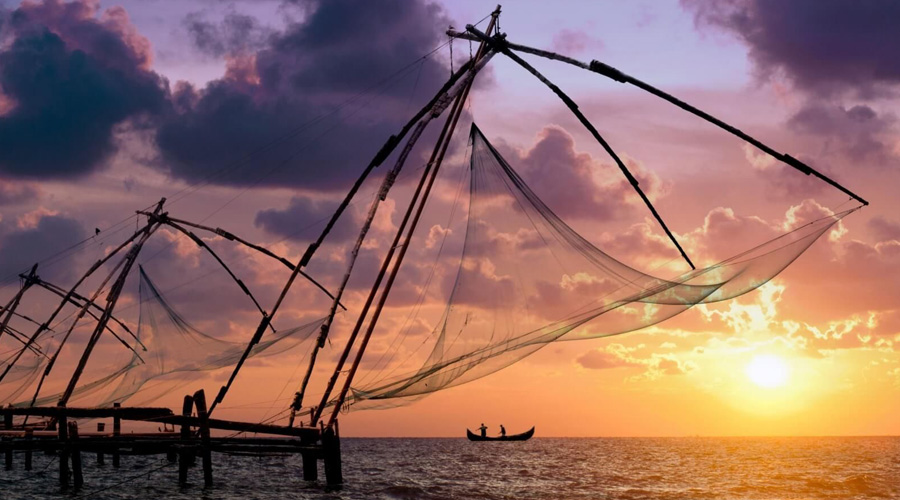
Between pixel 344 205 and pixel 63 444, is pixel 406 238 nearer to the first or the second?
pixel 344 205

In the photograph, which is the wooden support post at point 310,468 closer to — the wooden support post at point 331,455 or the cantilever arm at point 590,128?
the wooden support post at point 331,455

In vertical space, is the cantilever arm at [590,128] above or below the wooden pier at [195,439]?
above

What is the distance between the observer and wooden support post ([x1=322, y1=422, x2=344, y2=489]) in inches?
905

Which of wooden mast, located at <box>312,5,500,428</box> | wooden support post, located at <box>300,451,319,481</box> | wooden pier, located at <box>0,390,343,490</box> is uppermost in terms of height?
wooden mast, located at <box>312,5,500,428</box>

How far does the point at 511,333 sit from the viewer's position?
657 inches

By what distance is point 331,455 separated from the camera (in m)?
23.4

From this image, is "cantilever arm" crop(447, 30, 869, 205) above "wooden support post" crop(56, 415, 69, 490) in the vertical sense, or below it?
above

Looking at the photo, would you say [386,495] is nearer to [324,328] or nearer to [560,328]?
[324,328]

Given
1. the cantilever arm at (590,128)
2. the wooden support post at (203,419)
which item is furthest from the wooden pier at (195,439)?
the cantilever arm at (590,128)

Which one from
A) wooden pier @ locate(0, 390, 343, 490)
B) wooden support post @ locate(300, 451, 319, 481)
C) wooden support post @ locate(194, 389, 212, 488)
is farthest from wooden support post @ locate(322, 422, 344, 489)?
wooden support post @ locate(194, 389, 212, 488)

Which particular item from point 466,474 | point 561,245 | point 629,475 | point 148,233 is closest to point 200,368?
point 148,233

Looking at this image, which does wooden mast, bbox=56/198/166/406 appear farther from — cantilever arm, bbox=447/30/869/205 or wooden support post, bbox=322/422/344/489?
cantilever arm, bbox=447/30/869/205

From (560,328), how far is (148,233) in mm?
18399

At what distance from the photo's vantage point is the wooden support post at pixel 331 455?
75.4 ft
